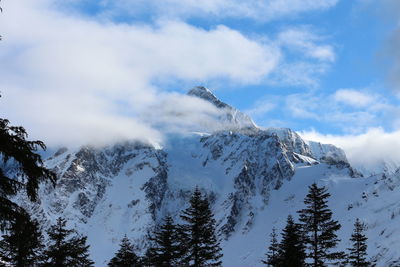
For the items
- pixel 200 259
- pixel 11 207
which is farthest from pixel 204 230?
pixel 11 207

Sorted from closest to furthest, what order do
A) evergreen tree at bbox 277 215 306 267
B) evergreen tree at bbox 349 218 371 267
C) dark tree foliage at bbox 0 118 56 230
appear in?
dark tree foliage at bbox 0 118 56 230 < evergreen tree at bbox 277 215 306 267 < evergreen tree at bbox 349 218 371 267

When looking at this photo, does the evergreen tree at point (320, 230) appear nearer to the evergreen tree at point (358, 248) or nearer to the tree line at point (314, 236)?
the tree line at point (314, 236)

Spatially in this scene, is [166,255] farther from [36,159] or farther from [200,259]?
[36,159]

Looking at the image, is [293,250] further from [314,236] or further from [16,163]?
[16,163]

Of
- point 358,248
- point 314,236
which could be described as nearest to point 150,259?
point 314,236

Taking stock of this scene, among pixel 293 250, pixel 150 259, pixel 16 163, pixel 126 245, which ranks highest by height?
pixel 126 245

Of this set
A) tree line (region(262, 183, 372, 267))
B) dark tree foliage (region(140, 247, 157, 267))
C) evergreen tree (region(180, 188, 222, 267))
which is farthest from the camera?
dark tree foliage (region(140, 247, 157, 267))

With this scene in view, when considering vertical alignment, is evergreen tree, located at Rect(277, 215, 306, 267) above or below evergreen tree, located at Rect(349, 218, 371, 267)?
below

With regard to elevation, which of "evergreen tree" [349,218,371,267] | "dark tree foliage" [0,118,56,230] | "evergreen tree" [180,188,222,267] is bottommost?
"dark tree foliage" [0,118,56,230]

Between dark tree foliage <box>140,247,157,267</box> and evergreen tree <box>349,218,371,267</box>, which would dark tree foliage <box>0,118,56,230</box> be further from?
evergreen tree <box>349,218,371,267</box>

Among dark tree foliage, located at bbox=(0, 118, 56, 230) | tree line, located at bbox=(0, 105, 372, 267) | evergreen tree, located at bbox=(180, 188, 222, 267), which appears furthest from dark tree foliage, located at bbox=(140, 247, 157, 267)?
dark tree foliage, located at bbox=(0, 118, 56, 230)

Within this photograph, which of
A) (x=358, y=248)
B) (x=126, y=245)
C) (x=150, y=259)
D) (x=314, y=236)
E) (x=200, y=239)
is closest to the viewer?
(x=200, y=239)

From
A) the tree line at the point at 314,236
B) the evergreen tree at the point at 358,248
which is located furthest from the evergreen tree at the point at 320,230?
the evergreen tree at the point at 358,248

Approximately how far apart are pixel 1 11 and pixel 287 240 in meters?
28.3
